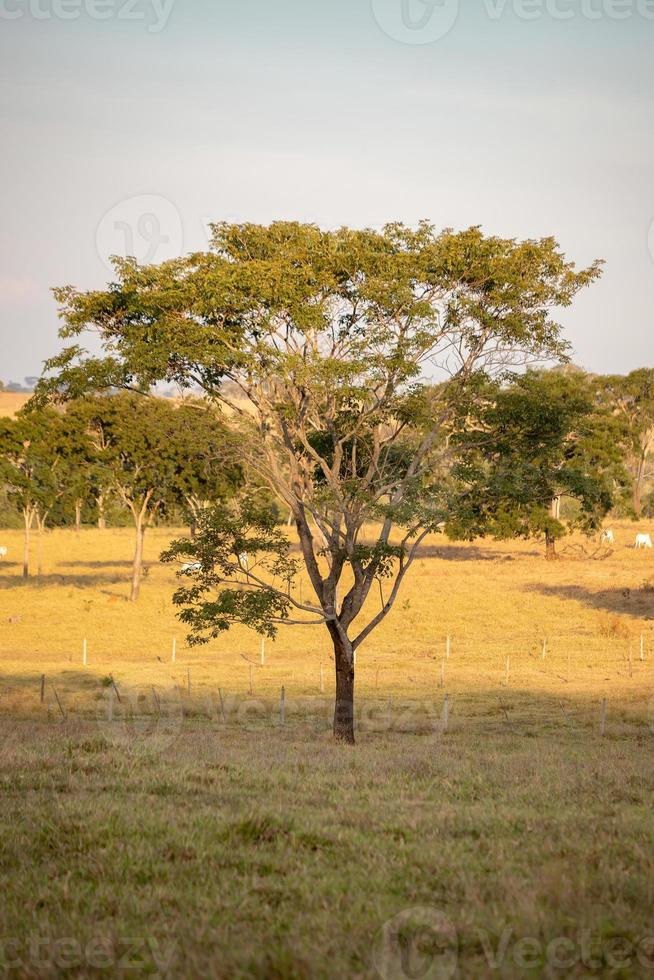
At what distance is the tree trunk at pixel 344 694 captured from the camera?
24.2 metres

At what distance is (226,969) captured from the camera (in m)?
5.70

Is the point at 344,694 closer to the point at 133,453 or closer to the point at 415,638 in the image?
the point at 415,638

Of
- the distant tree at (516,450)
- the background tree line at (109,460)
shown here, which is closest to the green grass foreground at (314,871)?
the distant tree at (516,450)

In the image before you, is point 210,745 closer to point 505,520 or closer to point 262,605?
point 262,605

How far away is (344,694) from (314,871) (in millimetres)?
16699

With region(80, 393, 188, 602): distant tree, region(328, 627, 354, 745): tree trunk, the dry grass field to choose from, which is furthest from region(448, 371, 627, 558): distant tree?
region(80, 393, 188, 602): distant tree

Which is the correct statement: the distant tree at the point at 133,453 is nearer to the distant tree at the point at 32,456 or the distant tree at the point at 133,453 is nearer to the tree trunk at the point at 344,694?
the distant tree at the point at 32,456

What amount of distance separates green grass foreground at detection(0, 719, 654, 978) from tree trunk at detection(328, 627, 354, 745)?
9.62 m

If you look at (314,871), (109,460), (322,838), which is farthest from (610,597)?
(314,871)

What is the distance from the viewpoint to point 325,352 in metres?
24.0

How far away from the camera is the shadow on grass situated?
53325 millimetres

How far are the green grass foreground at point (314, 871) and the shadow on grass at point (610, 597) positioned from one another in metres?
40.6

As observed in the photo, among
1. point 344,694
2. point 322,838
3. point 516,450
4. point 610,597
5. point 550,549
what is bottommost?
point 344,694

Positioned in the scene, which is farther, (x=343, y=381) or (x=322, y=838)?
(x=343, y=381)
